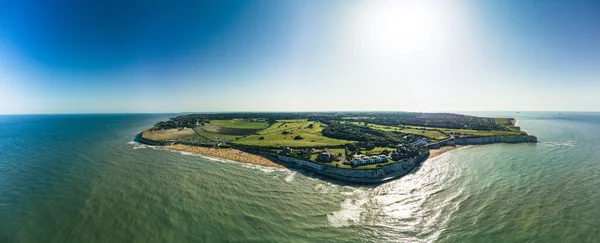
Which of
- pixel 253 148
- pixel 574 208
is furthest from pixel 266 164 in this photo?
pixel 574 208

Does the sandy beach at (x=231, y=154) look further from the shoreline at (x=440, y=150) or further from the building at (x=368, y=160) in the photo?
the shoreline at (x=440, y=150)

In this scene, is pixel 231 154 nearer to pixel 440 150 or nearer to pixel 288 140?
pixel 288 140

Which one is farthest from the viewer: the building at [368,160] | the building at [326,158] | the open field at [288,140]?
the open field at [288,140]

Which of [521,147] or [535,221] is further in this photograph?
[521,147]

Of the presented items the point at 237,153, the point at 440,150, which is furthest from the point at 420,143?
the point at 237,153

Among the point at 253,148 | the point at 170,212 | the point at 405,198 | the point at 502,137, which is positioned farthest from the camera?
the point at 502,137

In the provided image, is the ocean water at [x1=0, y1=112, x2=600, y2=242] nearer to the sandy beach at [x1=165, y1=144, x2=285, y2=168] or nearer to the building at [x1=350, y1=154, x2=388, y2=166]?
the sandy beach at [x1=165, y1=144, x2=285, y2=168]

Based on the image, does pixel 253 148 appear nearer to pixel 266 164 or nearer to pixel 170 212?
pixel 266 164

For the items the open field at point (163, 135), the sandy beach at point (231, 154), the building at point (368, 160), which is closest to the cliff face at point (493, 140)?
the building at point (368, 160)
